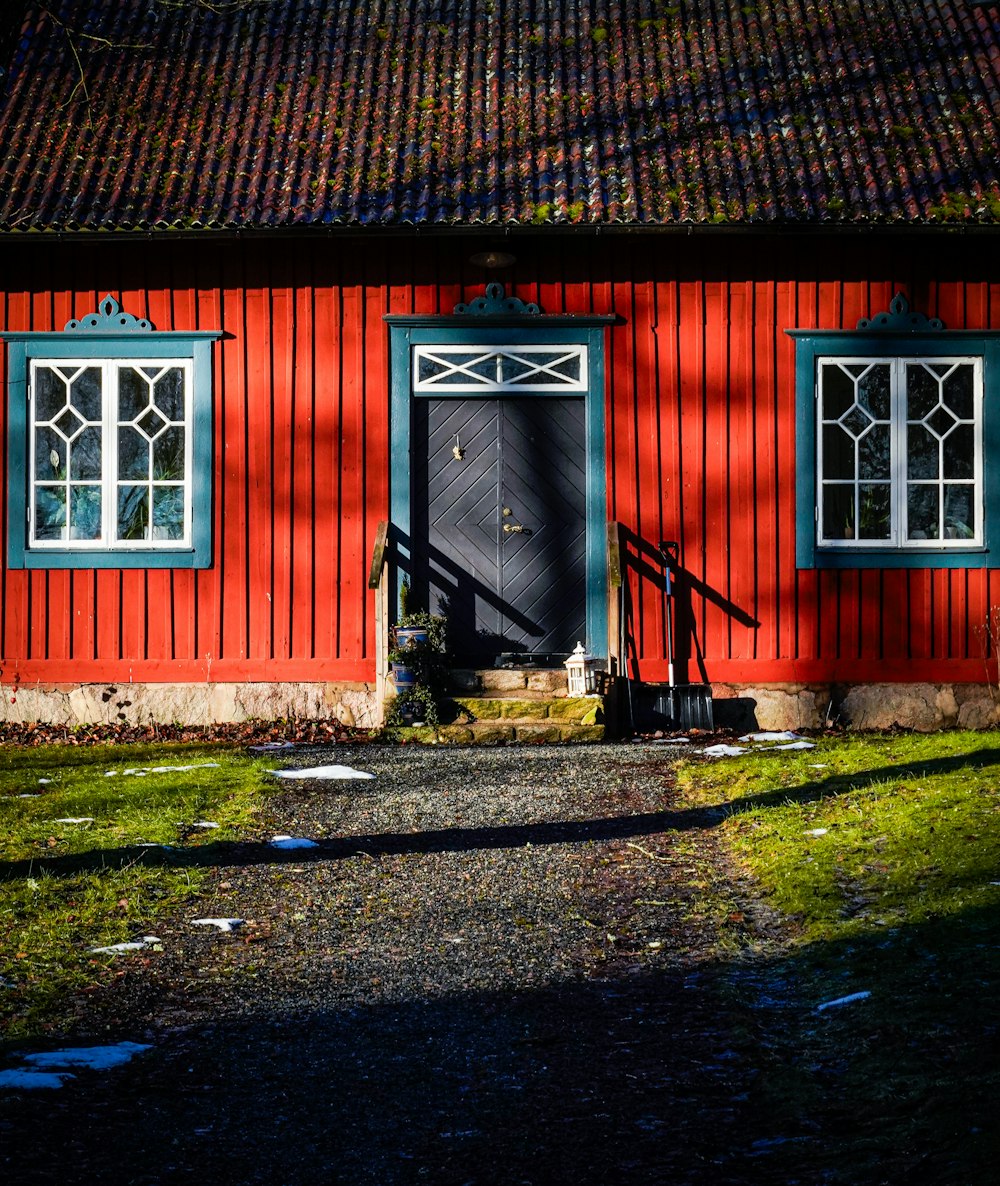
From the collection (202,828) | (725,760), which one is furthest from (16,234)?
(725,760)

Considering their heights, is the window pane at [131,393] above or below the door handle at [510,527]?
above

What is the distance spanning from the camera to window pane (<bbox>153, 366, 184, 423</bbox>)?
1127 cm

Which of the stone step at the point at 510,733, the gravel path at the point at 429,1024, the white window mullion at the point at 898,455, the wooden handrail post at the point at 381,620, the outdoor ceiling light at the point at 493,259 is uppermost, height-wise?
A: the outdoor ceiling light at the point at 493,259

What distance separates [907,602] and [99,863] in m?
7.06

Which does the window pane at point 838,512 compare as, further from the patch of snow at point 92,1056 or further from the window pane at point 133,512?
the patch of snow at point 92,1056

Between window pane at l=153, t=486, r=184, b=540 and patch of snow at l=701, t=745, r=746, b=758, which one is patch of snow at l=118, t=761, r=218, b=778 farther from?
patch of snow at l=701, t=745, r=746, b=758

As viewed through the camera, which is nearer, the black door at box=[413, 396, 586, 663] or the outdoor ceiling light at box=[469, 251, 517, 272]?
the outdoor ceiling light at box=[469, 251, 517, 272]

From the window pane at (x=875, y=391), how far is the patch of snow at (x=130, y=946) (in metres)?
7.86

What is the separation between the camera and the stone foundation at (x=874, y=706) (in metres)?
10.9

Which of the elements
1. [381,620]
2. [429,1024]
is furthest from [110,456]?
[429,1024]

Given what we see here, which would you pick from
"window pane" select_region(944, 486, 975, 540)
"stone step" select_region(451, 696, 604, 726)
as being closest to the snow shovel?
"stone step" select_region(451, 696, 604, 726)

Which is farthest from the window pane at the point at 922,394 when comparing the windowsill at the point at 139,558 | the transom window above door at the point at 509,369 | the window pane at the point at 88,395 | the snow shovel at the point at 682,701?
the window pane at the point at 88,395

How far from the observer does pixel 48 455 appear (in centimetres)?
1127

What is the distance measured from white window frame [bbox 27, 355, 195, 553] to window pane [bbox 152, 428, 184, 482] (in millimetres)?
45
